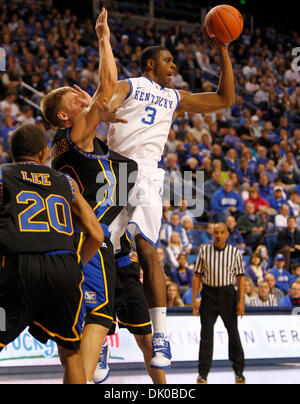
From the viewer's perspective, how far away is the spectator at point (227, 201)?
11.7 metres

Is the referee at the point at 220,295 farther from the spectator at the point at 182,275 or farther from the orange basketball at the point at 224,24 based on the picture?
the orange basketball at the point at 224,24

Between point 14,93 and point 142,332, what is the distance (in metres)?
8.07

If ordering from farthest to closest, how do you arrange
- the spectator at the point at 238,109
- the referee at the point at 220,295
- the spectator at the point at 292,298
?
the spectator at the point at 238,109
the spectator at the point at 292,298
the referee at the point at 220,295

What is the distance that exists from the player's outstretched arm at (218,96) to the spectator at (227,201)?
6935 millimetres

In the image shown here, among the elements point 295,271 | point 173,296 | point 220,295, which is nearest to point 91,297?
point 220,295

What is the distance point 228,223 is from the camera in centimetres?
1119

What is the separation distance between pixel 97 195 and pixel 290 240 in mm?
8245

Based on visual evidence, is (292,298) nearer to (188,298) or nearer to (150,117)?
(188,298)

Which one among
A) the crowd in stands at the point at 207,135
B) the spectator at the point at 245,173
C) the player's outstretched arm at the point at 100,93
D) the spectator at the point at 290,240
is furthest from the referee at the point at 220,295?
the spectator at the point at 245,173

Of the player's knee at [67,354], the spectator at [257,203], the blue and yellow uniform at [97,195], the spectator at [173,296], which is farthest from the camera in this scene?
the spectator at [257,203]

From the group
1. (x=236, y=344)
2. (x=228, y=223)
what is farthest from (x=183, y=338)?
(x=228, y=223)

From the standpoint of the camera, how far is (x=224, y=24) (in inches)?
182
